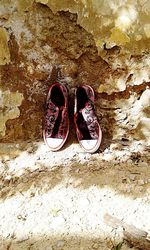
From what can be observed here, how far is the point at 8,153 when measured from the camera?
2.21 m

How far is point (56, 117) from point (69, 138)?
16cm

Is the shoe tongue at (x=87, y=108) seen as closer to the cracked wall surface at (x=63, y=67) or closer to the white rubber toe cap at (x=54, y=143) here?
the cracked wall surface at (x=63, y=67)

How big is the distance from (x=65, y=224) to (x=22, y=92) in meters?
0.83

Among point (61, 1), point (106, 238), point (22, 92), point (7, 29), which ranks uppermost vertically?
point (61, 1)

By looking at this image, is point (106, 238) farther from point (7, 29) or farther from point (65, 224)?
point (7, 29)

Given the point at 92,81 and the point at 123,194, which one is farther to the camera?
the point at 92,81

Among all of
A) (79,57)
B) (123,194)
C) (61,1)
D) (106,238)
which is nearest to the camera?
(106,238)

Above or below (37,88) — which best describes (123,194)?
below

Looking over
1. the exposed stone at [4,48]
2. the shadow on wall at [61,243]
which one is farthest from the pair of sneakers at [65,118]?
the shadow on wall at [61,243]

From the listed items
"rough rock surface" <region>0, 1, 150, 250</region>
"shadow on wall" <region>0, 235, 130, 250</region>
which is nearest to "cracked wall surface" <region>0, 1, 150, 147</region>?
"rough rock surface" <region>0, 1, 150, 250</region>

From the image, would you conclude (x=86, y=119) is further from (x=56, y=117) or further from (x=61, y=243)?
(x=61, y=243)

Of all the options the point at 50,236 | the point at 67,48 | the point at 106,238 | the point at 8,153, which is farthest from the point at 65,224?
the point at 67,48

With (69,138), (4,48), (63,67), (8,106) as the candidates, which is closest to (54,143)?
(69,138)

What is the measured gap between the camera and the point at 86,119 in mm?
2279
